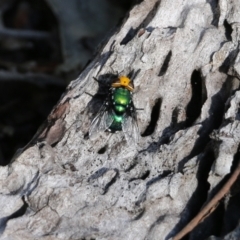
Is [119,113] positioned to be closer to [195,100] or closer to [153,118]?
[153,118]

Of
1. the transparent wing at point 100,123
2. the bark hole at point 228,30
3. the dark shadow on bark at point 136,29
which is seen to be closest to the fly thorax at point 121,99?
the transparent wing at point 100,123

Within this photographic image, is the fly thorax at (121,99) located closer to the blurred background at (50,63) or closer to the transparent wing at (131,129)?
the transparent wing at (131,129)

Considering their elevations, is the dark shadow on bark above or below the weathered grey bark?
above

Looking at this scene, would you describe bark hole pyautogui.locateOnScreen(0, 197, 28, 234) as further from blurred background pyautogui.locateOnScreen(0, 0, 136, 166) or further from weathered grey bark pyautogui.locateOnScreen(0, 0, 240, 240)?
blurred background pyautogui.locateOnScreen(0, 0, 136, 166)

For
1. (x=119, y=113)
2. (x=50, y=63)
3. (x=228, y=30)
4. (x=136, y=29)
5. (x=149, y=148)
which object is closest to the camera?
(x=149, y=148)

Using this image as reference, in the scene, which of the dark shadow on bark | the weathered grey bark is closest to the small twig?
the weathered grey bark

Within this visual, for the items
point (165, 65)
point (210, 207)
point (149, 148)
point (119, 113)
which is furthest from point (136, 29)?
point (210, 207)

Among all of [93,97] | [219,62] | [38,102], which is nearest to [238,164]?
[219,62]

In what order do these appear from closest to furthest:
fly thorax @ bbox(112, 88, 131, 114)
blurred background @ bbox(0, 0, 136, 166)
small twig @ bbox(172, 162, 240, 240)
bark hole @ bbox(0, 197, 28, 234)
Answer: small twig @ bbox(172, 162, 240, 240)
bark hole @ bbox(0, 197, 28, 234)
fly thorax @ bbox(112, 88, 131, 114)
blurred background @ bbox(0, 0, 136, 166)
